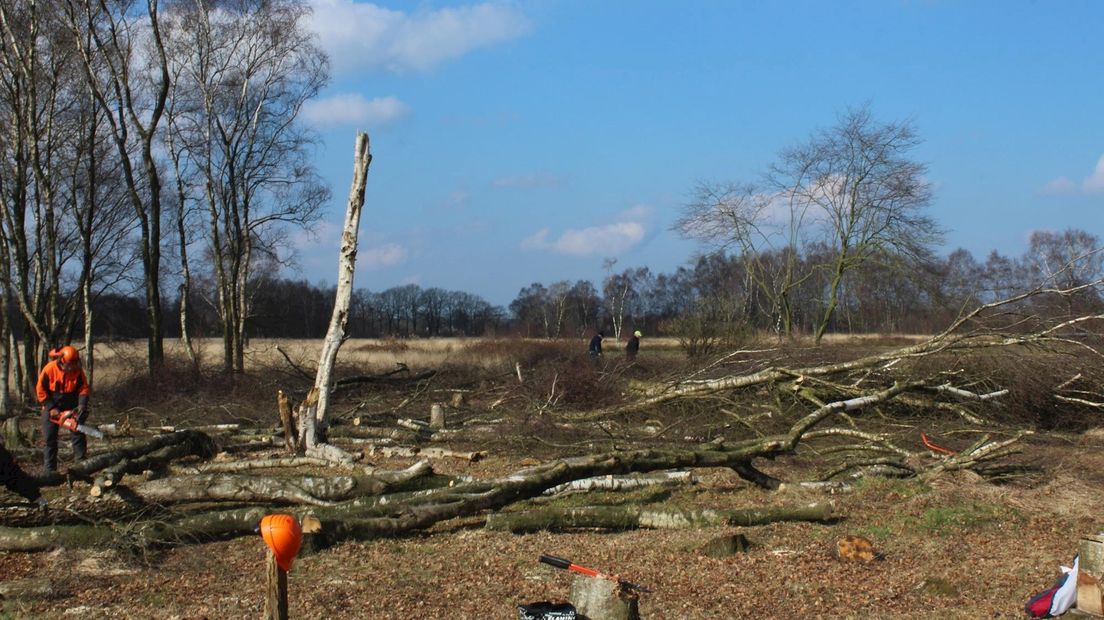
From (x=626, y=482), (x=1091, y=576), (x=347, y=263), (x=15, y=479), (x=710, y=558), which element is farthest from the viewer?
(x=347, y=263)

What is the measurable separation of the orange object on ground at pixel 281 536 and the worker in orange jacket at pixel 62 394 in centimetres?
735

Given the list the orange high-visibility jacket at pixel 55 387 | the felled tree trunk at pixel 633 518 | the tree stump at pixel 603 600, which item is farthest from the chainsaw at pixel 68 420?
the tree stump at pixel 603 600

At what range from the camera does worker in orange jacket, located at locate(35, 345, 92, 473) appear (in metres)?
10.7

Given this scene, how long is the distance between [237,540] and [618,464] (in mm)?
3555

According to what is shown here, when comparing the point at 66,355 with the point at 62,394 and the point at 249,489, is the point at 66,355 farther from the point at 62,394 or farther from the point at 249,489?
the point at 249,489

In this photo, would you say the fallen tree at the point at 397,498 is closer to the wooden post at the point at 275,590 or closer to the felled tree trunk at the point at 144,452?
the felled tree trunk at the point at 144,452

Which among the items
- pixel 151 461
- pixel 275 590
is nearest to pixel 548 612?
pixel 275 590

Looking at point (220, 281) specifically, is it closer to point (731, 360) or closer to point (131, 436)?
point (131, 436)

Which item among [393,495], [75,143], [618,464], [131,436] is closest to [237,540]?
[393,495]

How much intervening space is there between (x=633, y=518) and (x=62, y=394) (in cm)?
681

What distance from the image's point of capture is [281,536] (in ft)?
14.2

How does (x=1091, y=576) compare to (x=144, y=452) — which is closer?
(x=1091, y=576)

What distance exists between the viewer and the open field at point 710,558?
638 cm

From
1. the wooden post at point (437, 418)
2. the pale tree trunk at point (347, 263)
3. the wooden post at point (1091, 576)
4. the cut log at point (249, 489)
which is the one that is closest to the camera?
the wooden post at point (1091, 576)
